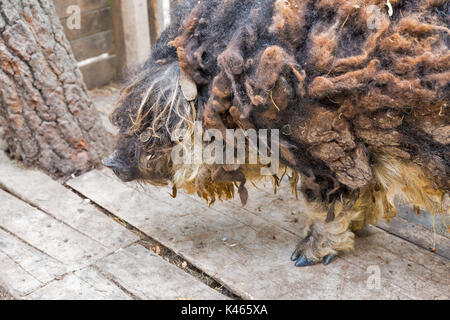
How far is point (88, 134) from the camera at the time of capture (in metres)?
4.08

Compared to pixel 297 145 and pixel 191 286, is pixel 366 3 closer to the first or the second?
pixel 297 145

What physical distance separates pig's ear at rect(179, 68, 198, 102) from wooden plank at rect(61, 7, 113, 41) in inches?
101

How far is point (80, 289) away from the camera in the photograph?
2893 mm

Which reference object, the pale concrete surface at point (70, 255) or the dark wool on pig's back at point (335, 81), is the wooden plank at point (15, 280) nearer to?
the pale concrete surface at point (70, 255)

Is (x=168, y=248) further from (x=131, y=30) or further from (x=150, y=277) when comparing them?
(x=131, y=30)

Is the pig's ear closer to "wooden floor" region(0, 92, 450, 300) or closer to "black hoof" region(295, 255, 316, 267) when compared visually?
"wooden floor" region(0, 92, 450, 300)

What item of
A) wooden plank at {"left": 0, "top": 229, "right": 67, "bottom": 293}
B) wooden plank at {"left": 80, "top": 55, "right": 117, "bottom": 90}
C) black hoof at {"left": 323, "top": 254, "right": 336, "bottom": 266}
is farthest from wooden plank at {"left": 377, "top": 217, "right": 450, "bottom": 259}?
wooden plank at {"left": 80, "top": 55, "right": 117, "bottom": 90}

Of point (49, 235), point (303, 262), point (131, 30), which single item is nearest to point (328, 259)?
point (303, 262)

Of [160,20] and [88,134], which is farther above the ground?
[160,20]

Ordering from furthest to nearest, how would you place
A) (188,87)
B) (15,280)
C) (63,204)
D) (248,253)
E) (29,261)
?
(63,204), (248,253), (29,261), (15,280), (188,87)

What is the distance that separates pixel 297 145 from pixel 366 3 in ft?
2.27

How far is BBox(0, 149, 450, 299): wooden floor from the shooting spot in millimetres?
2920

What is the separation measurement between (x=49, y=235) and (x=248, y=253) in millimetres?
1159
